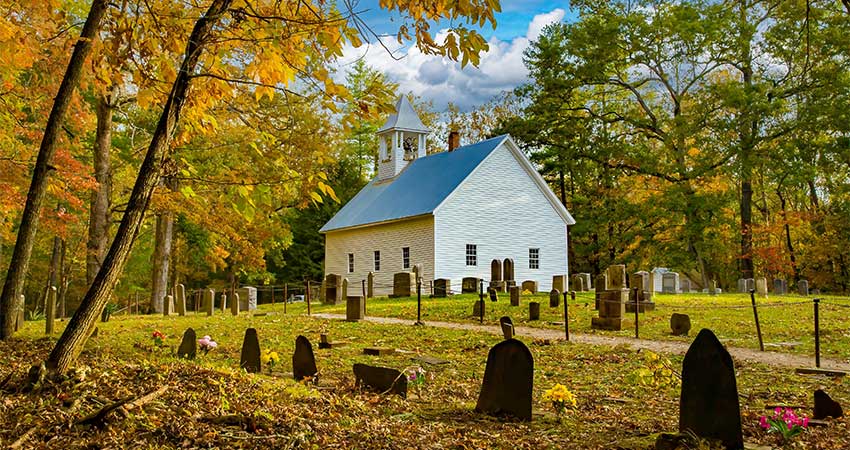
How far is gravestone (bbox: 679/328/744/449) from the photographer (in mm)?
5086

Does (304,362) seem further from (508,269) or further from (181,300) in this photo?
(508,269)

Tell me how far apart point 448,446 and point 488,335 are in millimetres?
9887

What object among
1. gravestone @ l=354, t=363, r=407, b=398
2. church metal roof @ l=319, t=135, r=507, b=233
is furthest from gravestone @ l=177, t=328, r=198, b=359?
church metal roof @ l=319, t=135, r=507, b=233

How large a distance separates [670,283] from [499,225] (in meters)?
8.74

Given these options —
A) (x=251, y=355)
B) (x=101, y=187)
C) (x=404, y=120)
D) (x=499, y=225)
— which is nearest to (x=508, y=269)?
(x=499, y=225)

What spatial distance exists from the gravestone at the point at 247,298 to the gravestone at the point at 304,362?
62.4ft

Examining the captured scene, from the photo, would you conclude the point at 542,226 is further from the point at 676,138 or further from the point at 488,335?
the point at 488,335

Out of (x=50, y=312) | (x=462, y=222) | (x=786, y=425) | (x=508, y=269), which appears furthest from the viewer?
(x=462, y=222)

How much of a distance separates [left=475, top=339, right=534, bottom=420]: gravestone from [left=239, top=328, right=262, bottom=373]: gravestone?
3482mm

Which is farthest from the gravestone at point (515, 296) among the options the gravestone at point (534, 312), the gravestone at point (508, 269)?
the gravestone at point (508, 269)

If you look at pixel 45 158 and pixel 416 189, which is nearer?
pixel 45 158

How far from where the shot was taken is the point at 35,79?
644 inches

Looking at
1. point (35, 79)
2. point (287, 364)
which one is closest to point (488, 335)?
point (287, 364)

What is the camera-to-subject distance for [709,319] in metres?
18.7
